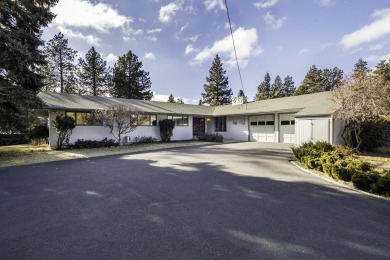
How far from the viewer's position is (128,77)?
117ft

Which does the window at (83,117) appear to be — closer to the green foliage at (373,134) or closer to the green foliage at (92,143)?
the green foliage at (92,143)

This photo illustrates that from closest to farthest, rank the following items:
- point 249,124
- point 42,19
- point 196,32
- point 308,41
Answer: point 308,41 → point 42,19 → point 196,32 → point 249,124

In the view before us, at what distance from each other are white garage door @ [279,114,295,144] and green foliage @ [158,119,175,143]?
1040cm

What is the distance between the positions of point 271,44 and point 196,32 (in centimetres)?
627

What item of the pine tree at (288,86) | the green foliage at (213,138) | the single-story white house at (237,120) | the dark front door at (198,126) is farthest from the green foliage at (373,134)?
the pine tree at (288,86)

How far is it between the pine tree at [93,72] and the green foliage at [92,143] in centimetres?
2267

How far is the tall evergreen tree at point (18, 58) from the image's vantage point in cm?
1013

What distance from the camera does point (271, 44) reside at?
465 inches

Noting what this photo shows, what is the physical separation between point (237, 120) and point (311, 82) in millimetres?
29309

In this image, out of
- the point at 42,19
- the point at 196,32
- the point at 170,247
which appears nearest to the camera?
the point at 170,247

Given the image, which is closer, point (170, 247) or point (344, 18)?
point (170, 247)

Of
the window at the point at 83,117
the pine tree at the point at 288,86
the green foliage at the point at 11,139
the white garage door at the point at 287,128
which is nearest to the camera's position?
the window at the point at 83,117

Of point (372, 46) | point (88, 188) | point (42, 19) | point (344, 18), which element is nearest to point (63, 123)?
point (42, 19)

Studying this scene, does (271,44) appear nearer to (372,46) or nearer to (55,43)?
(372,46)
